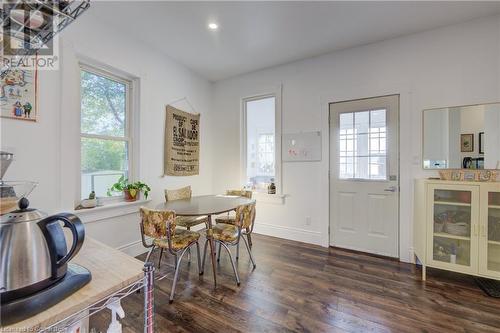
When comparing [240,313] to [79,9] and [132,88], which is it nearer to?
[79,9]

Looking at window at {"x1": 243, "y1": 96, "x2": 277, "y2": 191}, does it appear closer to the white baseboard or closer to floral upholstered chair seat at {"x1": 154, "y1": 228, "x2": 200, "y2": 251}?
the white baseboard

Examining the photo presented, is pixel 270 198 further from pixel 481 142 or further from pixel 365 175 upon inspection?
pixel 481 142

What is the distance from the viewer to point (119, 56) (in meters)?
2.59

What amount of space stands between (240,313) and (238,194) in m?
1.63

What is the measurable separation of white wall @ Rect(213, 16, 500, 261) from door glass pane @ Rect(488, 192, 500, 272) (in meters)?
0.59

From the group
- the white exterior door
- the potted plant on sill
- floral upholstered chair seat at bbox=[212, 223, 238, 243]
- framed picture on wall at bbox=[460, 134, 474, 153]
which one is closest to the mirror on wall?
framed picture on wall at bbox=[460, 134, 474, 153]

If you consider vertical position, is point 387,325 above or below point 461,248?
below

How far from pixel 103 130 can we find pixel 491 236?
4.13 meters

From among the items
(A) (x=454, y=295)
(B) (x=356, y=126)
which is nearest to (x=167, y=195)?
(B) (x=356, y=126)

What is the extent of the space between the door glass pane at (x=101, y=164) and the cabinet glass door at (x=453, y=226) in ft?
11.6

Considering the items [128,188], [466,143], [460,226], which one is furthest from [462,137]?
[128,188]

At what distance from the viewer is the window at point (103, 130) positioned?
2.42 m

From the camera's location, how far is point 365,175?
292 centimetres

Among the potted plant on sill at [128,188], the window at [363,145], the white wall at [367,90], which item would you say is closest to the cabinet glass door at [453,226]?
the white wall at [367,90]
